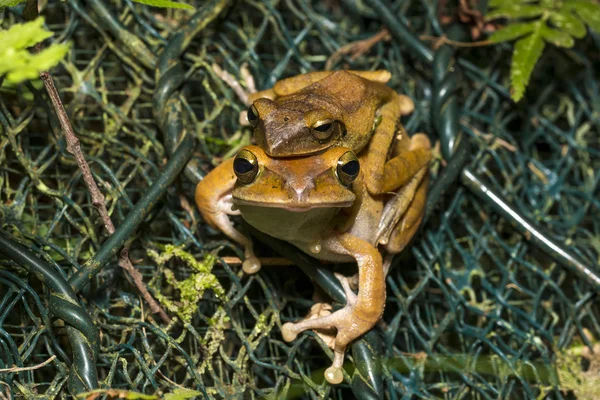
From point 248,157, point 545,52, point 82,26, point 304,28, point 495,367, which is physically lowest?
point 495,367

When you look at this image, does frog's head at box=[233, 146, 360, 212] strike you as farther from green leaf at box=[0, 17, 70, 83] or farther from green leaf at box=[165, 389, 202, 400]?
green leaf at box=[0, 17, 70, 83]

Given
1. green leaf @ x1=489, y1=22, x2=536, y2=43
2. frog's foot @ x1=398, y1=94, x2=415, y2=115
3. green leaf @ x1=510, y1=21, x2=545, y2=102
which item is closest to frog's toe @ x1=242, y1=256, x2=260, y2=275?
frog's foot @ x1=398, y1=94, x2=415, y2=115

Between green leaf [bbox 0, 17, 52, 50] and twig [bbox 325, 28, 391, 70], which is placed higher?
green leaf [bbox 0, 17, 52, 50]

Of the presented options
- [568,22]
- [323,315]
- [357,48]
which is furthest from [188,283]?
[568,22]

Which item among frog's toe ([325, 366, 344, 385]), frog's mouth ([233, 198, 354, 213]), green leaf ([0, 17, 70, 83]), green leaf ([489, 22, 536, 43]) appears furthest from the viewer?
green leaf ([489, 22, 536, 43])

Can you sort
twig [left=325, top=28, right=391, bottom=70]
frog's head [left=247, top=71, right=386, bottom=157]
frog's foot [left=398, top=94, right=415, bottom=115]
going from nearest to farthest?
frog's head [left=247, top=71, right=386, bottom=157], frog's foot [left=398, top=94, right=415, bottom=115], twig [left=325, top=28, right=391, bottom=70]

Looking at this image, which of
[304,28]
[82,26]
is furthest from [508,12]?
[82,26]

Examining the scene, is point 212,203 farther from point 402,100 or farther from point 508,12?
point 508,12
